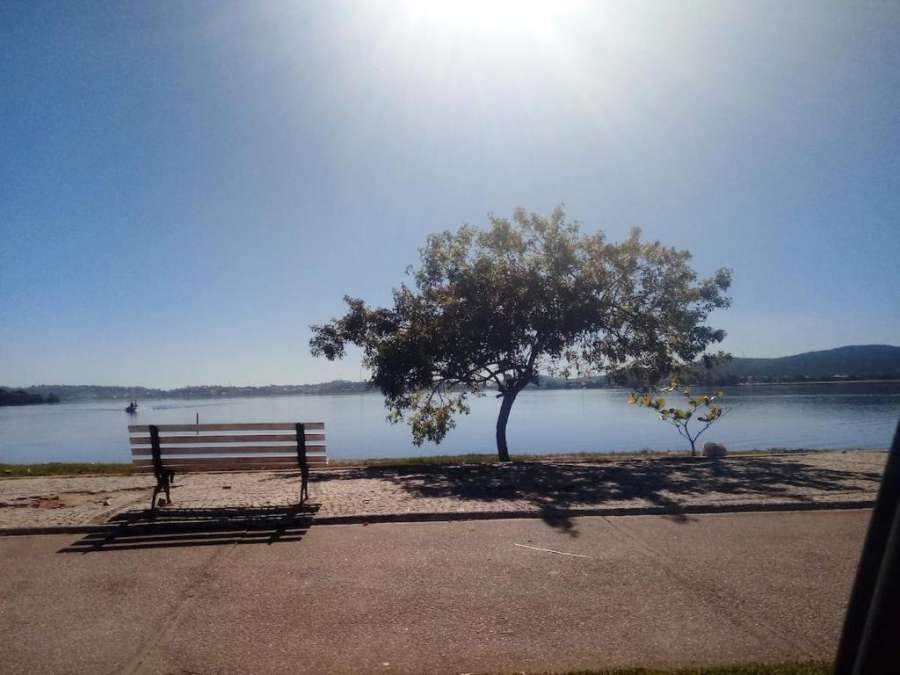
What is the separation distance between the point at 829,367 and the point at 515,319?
56.1 meters

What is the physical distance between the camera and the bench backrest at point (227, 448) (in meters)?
7.43

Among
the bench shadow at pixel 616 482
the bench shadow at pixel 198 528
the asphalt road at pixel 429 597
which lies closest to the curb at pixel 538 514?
the bench shadow at pixel 616 482

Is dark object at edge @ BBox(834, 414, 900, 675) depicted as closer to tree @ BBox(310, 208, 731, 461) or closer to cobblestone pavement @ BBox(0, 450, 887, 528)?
cobblestone pavement @ BBox(0, 450, 887, 528)

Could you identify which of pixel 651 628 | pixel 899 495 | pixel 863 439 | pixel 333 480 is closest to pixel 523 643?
pixel 651 628

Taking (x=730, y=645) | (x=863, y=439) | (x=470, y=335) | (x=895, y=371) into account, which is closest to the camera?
(x=730, y=645)

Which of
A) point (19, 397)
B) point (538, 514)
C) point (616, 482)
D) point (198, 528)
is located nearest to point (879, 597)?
point (538, 514)

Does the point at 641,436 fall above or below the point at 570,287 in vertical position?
below

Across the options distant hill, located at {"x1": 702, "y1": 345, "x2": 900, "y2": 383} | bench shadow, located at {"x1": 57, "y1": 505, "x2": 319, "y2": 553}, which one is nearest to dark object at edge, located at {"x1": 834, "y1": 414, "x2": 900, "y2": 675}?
bench shadow, located at {"x1": 57, "y1": 505, "x2": 319, "y2": 553}

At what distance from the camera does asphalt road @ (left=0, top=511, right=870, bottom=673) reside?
12.4 feet

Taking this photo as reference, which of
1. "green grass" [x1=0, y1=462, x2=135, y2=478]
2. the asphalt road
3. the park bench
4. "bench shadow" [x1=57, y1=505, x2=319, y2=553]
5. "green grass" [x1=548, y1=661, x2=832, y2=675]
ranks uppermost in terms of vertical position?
the park bench

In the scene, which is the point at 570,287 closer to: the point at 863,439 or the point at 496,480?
the point at 496,480

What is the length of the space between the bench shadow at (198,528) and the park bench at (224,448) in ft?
1.61

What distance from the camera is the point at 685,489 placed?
861cm

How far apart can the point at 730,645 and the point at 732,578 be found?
1.28 meters
